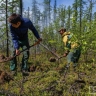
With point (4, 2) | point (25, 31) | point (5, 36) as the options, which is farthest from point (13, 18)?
point (4, 2)

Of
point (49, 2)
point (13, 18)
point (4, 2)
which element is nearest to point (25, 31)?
point (13, 18)

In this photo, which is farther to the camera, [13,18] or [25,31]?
[25,31]

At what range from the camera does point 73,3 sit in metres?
45.3

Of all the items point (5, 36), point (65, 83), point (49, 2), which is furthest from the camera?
point (49, 2)

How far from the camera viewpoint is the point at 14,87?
7746 mm

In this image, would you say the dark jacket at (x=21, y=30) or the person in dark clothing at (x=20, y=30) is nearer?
the person in dark clothing at (x=20, y=30)

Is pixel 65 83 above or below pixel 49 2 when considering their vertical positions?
below

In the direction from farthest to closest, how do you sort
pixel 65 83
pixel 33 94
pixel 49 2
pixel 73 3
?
pixel 49 2, pixel 73 3, pixel 65 83, pixel 33 94

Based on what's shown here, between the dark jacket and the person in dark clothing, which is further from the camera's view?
the dark jacket

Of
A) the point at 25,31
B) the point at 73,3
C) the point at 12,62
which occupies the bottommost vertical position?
the point at 12,62

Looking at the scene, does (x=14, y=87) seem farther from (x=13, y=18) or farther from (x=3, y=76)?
(x=13, y=18)

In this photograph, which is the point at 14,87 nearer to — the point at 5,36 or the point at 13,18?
the point at 13,18

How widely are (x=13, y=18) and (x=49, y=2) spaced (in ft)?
253

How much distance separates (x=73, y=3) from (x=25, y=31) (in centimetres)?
3828
